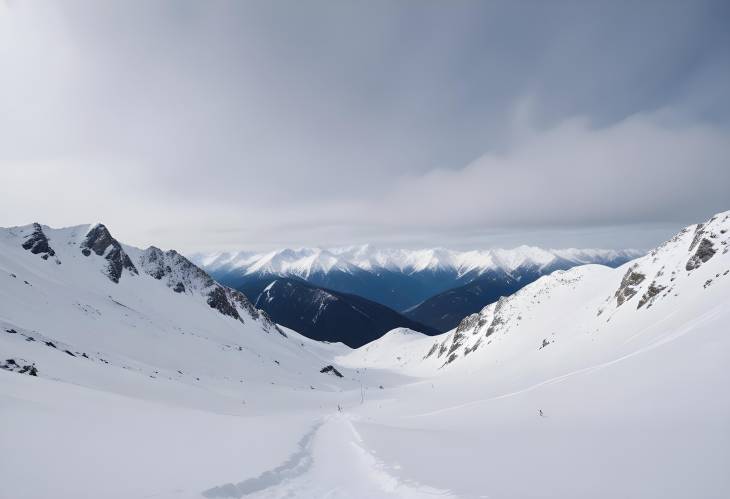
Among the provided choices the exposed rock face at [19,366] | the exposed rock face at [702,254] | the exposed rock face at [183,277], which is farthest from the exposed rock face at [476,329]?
the exposed rock face at [19,366]

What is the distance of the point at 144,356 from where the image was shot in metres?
55.4

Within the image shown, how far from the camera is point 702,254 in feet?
150

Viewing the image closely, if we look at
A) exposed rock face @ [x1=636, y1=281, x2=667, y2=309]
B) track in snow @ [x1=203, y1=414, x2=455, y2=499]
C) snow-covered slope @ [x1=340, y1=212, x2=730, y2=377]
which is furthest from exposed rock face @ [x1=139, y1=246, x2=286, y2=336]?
track in snow @ [x1=203, y1=414, x2=455, y2=499]

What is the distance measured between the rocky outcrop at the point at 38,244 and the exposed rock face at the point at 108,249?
12098 mm

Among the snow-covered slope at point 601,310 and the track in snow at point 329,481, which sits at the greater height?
the snow-covered slope at point 601,310

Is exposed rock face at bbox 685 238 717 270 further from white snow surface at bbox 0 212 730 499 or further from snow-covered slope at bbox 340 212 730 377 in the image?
white snow surface at bbox 0 212 730 499

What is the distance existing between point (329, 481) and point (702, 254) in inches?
2213

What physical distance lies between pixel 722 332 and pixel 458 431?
1109cm

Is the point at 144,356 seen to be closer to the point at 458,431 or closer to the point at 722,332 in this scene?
the point at 458,431

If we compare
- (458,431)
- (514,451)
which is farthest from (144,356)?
(514,451)

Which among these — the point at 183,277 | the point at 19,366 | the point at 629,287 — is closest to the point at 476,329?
the point at 629,287

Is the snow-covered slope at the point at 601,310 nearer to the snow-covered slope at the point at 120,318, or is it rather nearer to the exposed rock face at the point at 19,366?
the exposed rock face at the point at 19,366

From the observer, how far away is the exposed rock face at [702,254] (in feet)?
146

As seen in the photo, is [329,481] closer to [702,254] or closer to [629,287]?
[702,254]
